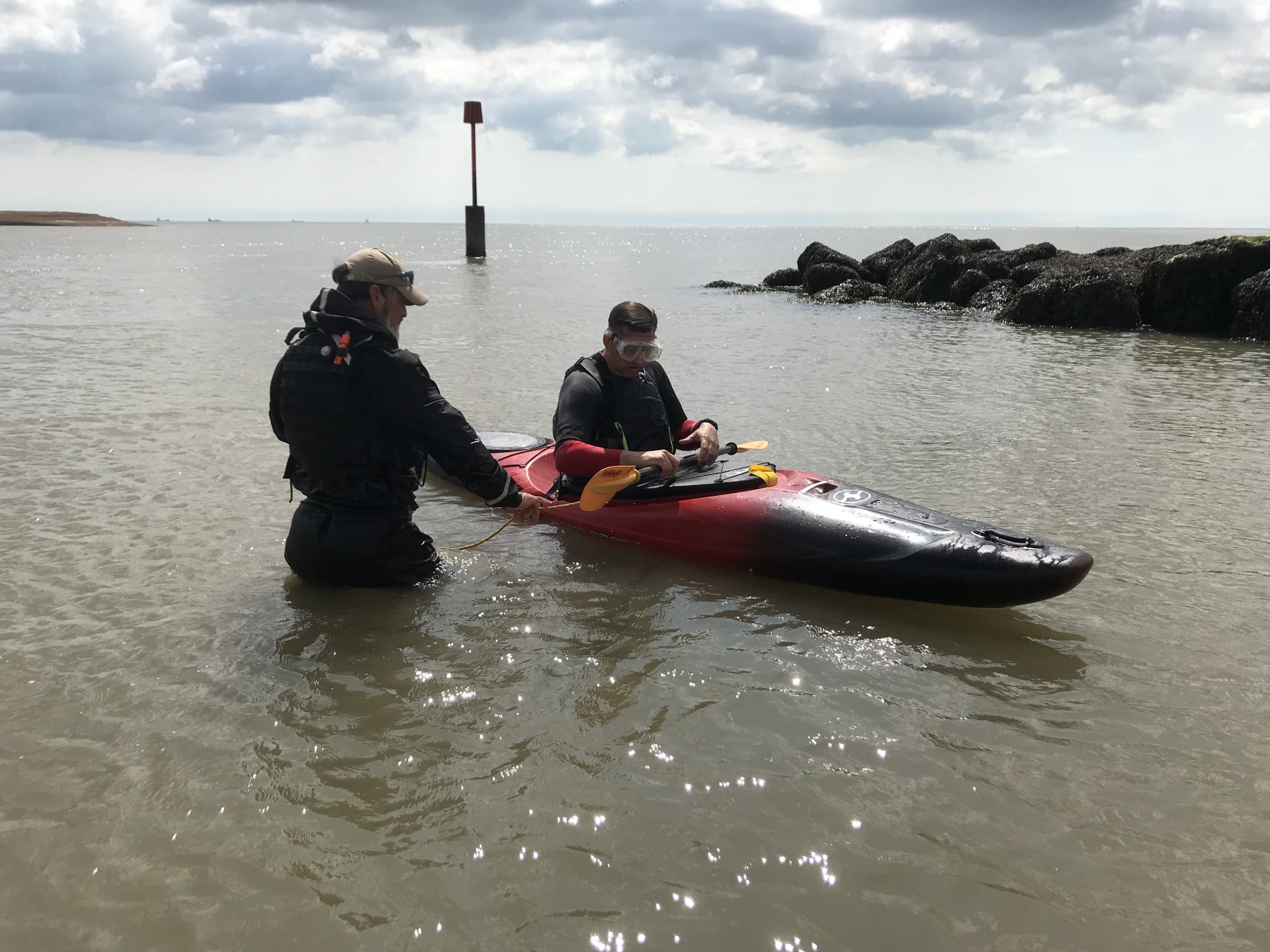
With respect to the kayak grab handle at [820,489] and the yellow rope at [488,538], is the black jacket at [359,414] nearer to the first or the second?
the yellow rope at [488,538]

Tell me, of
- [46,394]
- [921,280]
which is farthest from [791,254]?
[46,394]

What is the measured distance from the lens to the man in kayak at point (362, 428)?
475 cm

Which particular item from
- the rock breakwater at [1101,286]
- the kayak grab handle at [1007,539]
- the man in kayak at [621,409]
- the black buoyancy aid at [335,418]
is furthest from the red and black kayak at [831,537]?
the rock breakwater at [1101,286]

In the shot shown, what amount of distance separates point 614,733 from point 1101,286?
19124 mm

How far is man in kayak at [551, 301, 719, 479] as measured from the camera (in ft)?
19.7

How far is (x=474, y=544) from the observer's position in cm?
611

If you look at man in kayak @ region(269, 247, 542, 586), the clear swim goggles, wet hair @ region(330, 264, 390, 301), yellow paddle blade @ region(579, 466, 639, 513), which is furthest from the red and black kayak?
wet hair @ region(330, 264, 390, 301)

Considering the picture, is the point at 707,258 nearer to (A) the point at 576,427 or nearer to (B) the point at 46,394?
(B) the point at 46,394

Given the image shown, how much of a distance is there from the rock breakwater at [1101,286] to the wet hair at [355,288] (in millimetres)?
18245

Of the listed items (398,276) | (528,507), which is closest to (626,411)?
(528,507)

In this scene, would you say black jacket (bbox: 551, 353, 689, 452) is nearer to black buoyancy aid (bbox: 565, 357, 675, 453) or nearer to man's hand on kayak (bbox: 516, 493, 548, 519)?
black buoyancy aid (bbox: 565, 357, 675, 453)

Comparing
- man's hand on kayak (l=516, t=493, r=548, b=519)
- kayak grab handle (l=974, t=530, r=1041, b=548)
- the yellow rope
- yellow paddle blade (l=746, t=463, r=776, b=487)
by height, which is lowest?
the yellow rope

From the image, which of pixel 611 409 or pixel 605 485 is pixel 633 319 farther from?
pixel 605 485

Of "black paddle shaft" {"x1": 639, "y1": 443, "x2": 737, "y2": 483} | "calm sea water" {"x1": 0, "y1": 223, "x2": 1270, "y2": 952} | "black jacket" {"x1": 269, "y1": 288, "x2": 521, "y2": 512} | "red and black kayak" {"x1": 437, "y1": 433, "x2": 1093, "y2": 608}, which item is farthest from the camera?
"black paddle shaft" {"x1": 639, "y1": 443, "x2": 737, "y2": 483}
